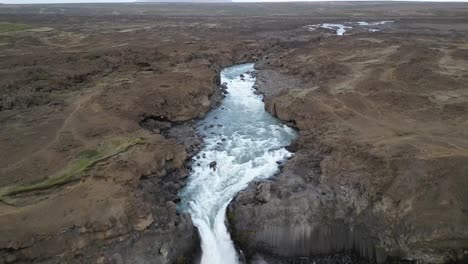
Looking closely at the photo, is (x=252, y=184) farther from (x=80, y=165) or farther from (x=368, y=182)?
(x=80, y=165)

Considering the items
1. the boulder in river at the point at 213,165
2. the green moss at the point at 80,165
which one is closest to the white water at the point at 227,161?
the boulder in river at the point at 213,165

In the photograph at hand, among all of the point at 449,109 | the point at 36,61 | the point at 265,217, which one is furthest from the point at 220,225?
the point at 36,61

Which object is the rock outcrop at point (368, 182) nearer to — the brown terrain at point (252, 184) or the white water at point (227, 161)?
the brown terrain at point (252, 184)

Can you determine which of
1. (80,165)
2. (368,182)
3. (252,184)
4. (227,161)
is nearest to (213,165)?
(227,161)

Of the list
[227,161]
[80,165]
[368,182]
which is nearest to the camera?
[368,182]

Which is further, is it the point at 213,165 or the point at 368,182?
the point at 213,165

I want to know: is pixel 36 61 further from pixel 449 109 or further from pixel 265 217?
pixel 449 109

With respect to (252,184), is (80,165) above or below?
above
